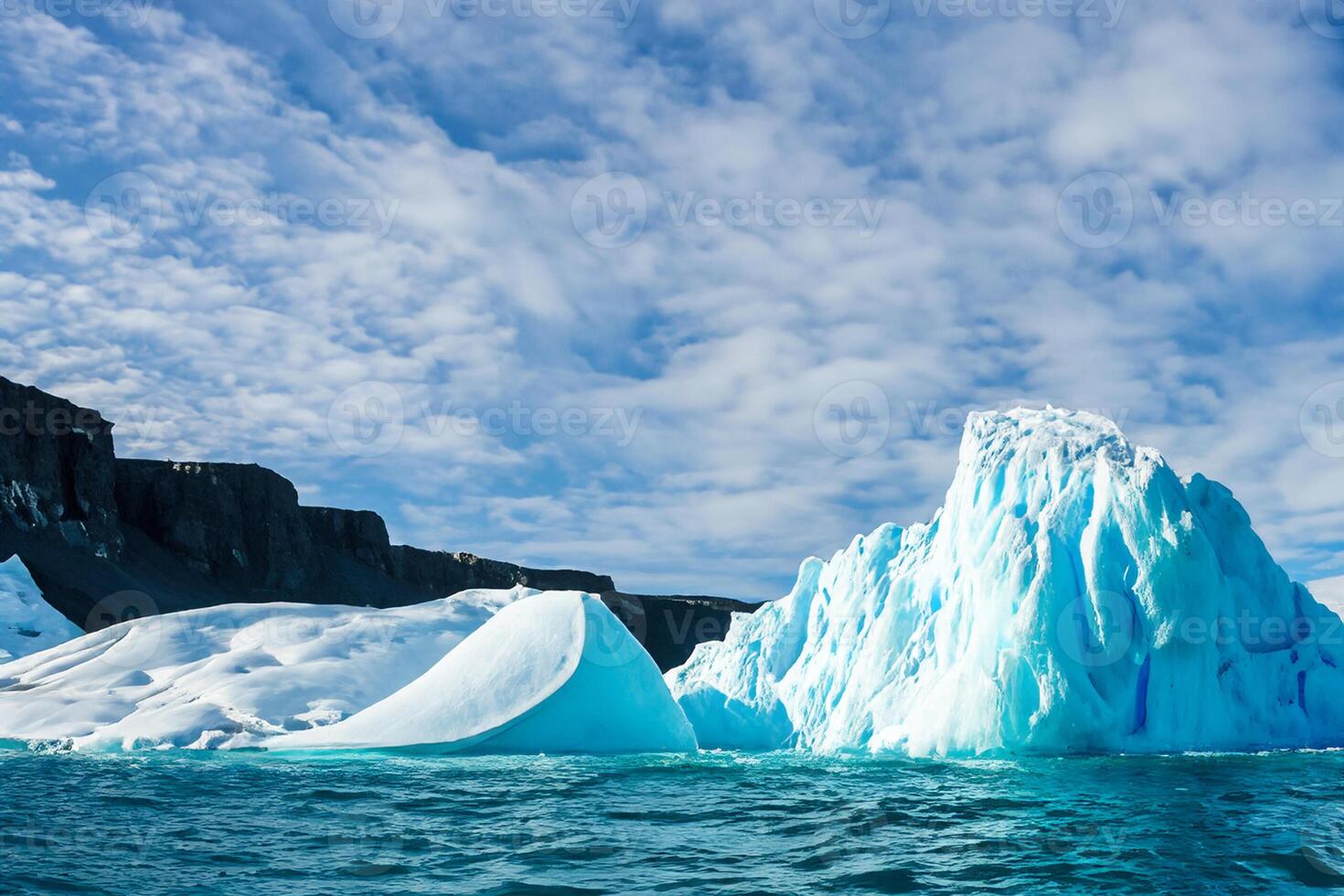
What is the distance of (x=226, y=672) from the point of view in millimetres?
22750

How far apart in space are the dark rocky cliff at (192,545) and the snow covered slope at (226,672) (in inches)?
1166

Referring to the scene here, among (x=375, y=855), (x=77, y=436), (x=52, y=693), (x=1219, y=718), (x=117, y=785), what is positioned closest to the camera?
(x=375, y=855)

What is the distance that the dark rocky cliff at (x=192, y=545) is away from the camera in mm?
58062

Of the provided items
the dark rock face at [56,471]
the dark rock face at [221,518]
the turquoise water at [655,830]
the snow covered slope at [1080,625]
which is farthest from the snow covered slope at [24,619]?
the snow covered slope at [1080,625]

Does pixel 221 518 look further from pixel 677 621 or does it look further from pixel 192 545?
pixel 677 621

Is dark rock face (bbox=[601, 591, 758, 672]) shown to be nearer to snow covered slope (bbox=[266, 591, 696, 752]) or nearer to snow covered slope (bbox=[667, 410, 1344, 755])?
snow covered slope (bbox=[667, 410, 1344, 755])

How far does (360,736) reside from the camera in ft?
54.6

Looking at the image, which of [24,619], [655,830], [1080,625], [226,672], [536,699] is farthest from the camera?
[24,619]

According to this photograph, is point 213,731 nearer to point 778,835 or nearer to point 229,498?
point 778,835

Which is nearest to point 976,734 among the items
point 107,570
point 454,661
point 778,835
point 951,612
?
point 951,612

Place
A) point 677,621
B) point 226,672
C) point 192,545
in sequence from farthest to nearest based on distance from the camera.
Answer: point 677,621 < point 192,545 < point 226,672

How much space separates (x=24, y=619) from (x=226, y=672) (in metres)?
23.6

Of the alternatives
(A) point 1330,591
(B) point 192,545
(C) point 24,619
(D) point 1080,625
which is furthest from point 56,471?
(A) point 1330,591

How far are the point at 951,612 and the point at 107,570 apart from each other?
5450 centimetres
